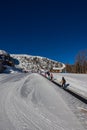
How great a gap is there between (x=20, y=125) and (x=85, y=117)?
2740 mm

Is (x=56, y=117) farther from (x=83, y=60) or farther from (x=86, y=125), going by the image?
(x=83, y=60)

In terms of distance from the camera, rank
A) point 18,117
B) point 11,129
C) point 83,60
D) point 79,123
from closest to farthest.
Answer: point 11,129 < point 79,123 < point 18,117 < point 83,60

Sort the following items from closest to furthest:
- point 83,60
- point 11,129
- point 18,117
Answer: point 11,129 → point 18,117 → point 83,60

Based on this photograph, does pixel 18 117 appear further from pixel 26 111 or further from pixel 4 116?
pixel 26 111

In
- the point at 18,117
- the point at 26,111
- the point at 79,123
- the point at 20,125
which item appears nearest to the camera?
the point at 20,125

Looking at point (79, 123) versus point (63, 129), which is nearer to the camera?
point (63, 129)

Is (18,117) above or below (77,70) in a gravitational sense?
below

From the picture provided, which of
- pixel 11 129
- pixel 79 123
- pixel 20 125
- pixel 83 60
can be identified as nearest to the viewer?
pixel 11 129

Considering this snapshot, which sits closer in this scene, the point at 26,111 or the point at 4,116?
the point at 4,116

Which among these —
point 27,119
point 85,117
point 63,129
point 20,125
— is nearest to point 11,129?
point 20,125

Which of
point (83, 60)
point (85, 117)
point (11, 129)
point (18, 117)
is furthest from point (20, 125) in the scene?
point (83, 60)

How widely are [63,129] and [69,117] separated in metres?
1.48

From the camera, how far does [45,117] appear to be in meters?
6.88

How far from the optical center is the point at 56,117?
695 cm
